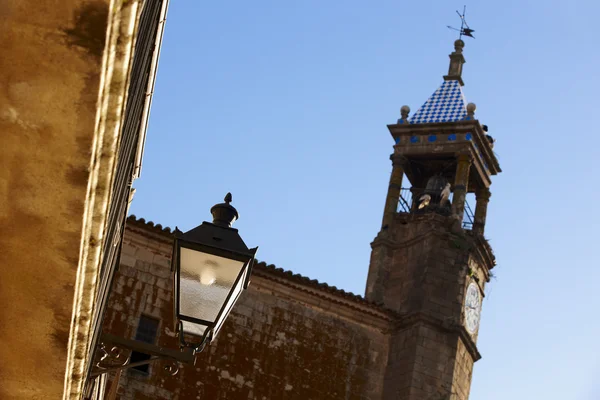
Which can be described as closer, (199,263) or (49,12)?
(49,12)

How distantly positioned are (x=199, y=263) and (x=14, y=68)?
248 cm

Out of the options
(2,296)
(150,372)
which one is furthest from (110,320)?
(2,296)

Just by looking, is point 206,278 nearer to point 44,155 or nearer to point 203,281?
point 203,281

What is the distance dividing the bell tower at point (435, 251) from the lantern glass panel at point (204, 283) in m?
18.8

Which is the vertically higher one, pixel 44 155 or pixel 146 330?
pixel 146 330

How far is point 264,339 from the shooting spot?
24.1m

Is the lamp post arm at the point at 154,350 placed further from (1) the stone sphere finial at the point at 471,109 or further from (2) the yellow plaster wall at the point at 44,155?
(1) the stone sphere finial at the point at 471,109

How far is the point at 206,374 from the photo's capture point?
2328 centimetres

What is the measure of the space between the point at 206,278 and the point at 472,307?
2108 cm

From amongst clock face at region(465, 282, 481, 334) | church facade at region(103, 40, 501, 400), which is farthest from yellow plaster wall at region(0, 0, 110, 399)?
clock face at region(465, 282, 481, 334)

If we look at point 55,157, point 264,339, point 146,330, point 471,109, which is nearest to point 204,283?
point 55,157

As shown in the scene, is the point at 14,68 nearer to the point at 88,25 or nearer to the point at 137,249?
the point at 88,25

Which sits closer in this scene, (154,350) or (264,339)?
(154,350)

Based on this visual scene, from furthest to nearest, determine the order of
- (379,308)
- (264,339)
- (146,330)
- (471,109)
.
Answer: (471,109) < (379,308) < (264,339) < (146,330)
